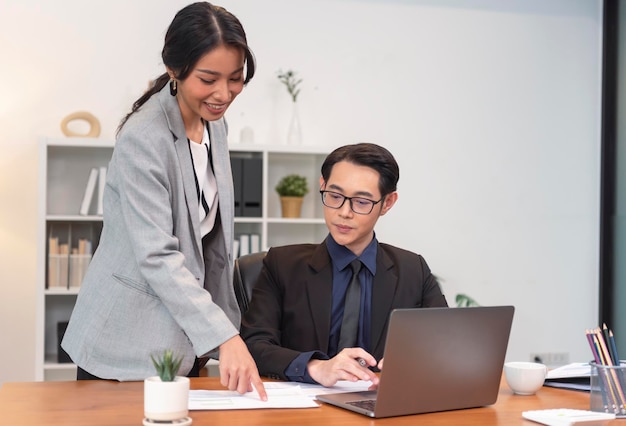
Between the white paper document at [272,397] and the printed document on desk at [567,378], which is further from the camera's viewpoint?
the printed document on desk at [567,378]

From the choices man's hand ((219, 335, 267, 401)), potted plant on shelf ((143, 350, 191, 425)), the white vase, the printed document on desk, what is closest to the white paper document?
man's hand ((219, 335, 267, 401))

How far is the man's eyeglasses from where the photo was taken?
2077mm

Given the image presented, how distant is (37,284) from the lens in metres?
3.87

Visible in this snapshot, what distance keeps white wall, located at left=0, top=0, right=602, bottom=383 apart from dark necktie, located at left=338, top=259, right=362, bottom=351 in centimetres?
249

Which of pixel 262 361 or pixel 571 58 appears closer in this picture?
pixel 262 361

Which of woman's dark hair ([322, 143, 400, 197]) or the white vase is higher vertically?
the white vase

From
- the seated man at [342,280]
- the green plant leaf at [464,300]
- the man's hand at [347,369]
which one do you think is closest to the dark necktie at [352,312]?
the seated man at [342,280]

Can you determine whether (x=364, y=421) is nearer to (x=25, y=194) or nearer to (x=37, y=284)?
(x=37, y=284)

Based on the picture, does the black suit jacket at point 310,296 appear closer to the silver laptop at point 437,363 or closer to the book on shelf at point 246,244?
the silver laptop at point 437,363

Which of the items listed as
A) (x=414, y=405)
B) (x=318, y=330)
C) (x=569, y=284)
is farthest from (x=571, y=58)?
(x=414, y=405)

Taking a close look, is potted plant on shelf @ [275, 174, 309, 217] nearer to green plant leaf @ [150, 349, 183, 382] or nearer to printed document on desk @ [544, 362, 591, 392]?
printed document on desk @ [544, 362, 591, 392]

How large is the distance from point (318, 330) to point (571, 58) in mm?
3560

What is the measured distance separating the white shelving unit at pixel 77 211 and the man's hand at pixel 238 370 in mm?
2550

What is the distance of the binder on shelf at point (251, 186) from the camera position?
13.6ft
